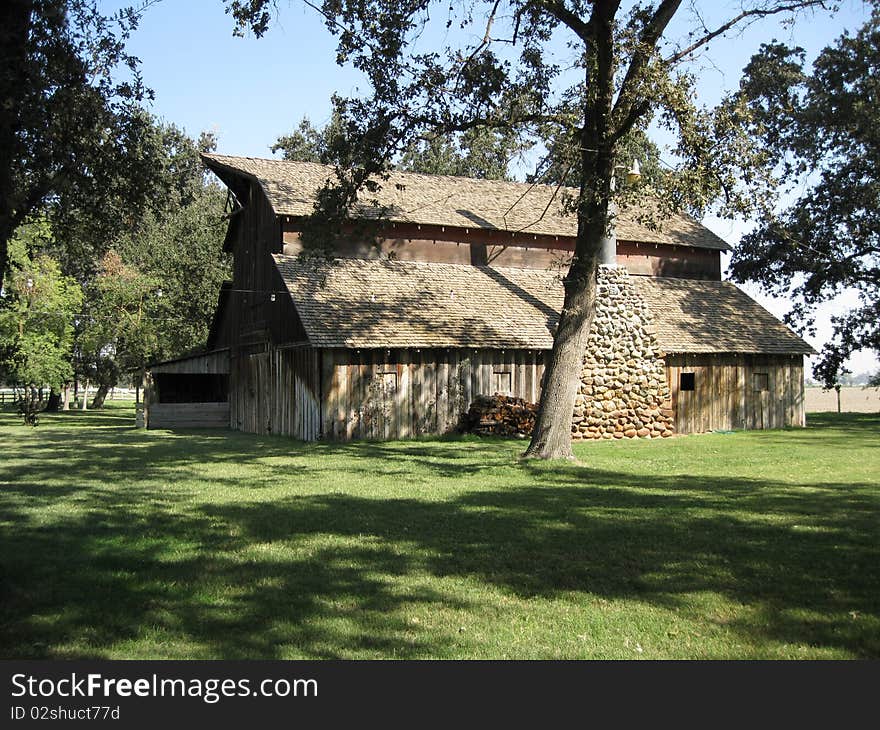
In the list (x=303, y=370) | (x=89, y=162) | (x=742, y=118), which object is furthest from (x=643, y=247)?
(x=89, y=162)

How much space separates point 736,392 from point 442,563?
26.0 m

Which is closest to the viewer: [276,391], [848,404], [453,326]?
[453,326]

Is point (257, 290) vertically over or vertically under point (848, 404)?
over

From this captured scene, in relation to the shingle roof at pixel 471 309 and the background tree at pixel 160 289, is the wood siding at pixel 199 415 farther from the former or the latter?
the shingle roof at pixel 471 309

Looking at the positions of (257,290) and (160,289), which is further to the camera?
(160,289)

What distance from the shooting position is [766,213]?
17.1 meters

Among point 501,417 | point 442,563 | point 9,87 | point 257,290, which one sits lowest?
point 442,563

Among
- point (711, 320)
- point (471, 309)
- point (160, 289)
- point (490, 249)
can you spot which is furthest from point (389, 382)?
point (160, 289)

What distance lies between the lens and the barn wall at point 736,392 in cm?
3048

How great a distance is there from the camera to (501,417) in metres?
26.9

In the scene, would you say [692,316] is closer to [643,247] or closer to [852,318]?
[643,247]

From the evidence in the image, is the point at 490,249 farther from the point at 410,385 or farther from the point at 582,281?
the point at 582,281

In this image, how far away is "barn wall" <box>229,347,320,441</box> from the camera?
26.2 meters

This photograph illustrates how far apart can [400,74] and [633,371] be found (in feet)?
44.0
